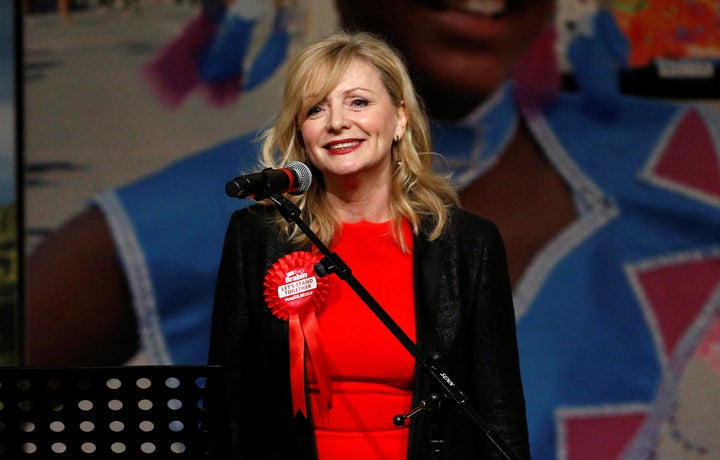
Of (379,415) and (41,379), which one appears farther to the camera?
(379,415)

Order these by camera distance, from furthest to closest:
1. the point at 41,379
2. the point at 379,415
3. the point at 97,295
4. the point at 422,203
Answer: the point at 97,295 → the point at 422,203 → the point at 379,415 → the point at 41,379

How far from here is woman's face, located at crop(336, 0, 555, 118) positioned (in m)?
3.74

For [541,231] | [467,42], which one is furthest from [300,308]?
A: [467,42]

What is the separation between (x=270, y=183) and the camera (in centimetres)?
171

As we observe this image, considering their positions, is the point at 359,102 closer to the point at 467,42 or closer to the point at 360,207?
the point at 360,207

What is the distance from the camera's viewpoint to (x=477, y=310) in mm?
2025

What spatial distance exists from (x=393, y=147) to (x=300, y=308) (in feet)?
1.61

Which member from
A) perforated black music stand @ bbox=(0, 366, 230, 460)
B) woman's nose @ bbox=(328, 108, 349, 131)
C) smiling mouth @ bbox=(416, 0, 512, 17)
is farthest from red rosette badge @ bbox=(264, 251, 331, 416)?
smiling mouth @ bbox=(416, 0, 512, 17)

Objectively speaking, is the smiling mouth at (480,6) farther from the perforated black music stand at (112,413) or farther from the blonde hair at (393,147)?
the perforated black music stand at (112,413)

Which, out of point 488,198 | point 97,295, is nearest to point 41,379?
point 97,295

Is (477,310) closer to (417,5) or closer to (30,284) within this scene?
(417,5)

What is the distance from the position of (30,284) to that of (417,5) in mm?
1904

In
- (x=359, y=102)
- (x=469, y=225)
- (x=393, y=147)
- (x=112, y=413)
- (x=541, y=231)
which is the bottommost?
(x=541, y=231)

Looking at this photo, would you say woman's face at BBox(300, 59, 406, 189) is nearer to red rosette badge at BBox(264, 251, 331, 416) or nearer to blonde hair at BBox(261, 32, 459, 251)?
blonde hair at BBox(261, 32, 459, 251)
